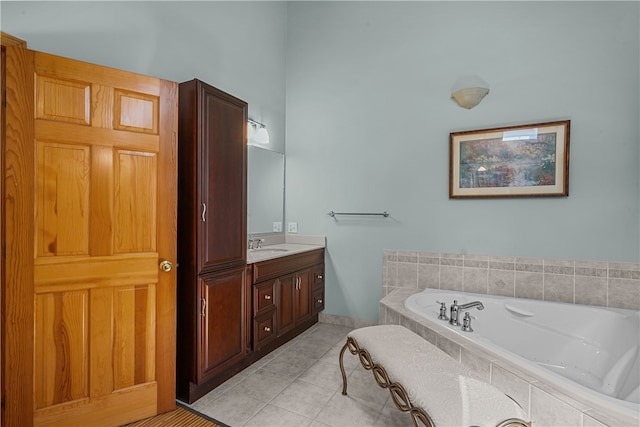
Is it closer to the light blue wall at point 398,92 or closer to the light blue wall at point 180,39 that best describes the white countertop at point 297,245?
the light blue wall at point 398,92

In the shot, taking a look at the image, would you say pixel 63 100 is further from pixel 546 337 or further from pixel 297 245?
pixel 546 337

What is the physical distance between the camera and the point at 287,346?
9.36 feet

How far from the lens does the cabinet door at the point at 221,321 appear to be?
202 centimetres

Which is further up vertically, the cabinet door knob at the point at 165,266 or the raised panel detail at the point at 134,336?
the cabinet door knob at the point at 165,266

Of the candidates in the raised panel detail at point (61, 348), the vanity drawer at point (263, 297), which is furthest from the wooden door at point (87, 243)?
the vanity drawer at point (263, 297)

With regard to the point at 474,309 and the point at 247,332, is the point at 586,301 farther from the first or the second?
the point at 247,332

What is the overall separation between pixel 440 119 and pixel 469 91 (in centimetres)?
34

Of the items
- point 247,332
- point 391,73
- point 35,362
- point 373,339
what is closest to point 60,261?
point 35,362

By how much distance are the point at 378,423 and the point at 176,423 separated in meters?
1.09

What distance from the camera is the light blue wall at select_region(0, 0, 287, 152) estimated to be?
1.76 metres

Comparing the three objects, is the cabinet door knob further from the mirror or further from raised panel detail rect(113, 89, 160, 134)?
the mirror

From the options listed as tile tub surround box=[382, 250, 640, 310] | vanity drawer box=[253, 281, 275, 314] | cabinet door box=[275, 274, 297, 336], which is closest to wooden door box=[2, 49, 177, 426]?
vanity drawer box=[253, 281, 275, 314]

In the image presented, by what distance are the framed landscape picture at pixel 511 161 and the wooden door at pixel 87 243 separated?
2266mm

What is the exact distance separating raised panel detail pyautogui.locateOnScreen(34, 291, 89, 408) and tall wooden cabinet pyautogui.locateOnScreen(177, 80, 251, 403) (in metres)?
0.51
